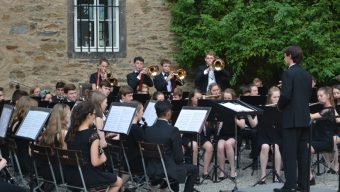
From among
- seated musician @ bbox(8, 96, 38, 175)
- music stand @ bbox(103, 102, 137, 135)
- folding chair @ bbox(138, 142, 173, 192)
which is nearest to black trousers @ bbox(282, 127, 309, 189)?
folding chair @ bbox(138, 142, 173, 192)

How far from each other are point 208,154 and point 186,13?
6.50m

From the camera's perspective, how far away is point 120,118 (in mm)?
10047

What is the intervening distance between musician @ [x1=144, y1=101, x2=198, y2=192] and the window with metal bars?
332 inches

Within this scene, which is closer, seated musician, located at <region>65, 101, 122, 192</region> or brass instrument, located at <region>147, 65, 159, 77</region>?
seated musician, located at <region>65, 101, 122, 192</region>

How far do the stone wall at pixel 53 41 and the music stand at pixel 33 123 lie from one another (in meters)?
7.91

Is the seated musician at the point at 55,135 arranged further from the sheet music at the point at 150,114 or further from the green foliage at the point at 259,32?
the green foliage at the point at 259,32

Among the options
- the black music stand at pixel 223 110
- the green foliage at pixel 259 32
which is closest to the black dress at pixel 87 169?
the black music stand at pixel 223 110

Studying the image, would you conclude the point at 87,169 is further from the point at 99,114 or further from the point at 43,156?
the point at 99,114

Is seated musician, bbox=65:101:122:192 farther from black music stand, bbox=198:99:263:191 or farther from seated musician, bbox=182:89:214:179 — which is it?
seated musician, bbox=182:89:214:179

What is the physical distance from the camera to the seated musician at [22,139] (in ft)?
34.8

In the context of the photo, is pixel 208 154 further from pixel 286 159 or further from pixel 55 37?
pixel 55 37

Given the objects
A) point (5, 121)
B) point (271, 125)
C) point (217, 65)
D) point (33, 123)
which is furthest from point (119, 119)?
point (217, 65)

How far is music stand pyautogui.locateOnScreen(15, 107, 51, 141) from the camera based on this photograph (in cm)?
972

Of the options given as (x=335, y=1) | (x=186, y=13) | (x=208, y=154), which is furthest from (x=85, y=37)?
(x=208, y=154)
